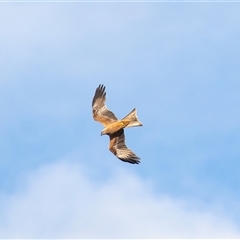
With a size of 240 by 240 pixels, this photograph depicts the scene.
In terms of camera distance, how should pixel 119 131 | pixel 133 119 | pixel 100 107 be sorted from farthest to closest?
pixel 100 107, pixel 119 131, pixel 133 119

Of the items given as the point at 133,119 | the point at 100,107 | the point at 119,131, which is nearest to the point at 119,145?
the point at 119,131

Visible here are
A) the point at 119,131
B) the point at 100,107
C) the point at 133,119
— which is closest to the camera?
the point at 133,119

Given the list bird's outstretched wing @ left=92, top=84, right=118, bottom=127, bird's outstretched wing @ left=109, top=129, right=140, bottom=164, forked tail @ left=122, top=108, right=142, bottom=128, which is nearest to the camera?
forked tail @ left=122, top=108, right=142, bottom=128

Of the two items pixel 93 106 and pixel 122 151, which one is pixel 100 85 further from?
pixel 122 151

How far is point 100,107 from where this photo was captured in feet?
143

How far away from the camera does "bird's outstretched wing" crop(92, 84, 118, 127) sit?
4306cm

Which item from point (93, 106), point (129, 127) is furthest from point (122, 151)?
point (93, 106)

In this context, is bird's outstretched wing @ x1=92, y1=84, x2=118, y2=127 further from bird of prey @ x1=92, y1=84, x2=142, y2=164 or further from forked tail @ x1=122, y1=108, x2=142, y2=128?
forked tail @ x1=122, y1=108, x2=142, y2=128

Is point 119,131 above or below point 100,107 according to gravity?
below

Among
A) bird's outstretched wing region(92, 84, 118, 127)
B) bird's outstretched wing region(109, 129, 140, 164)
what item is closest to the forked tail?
bird's outstretched wing region(109, 129, 140, 164)


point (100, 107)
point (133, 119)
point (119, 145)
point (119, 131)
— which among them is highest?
point (100, 107)

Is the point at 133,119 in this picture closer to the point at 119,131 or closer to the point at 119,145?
the point at 119,131

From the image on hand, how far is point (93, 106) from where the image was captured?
43.6 metres

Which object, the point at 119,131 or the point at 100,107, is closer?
the point at 119,131
